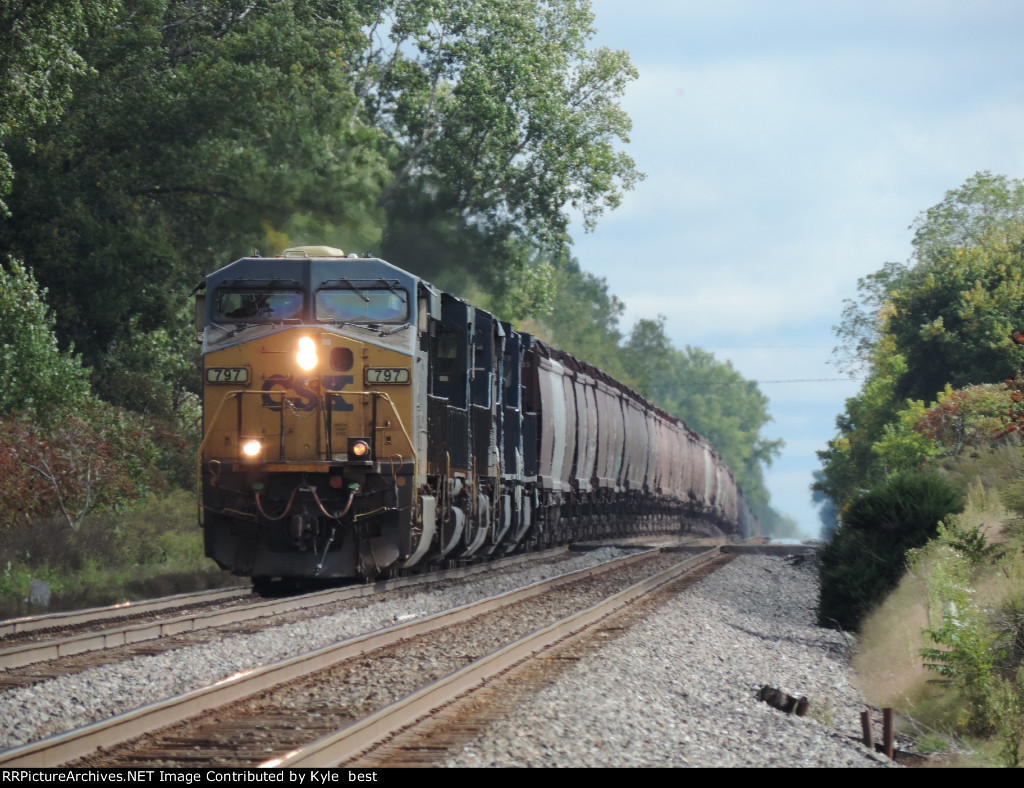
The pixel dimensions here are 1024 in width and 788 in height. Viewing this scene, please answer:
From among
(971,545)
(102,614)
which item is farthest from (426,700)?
(971,545)

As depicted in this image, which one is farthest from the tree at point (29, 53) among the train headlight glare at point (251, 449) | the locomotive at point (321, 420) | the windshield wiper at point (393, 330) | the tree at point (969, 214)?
the tree at point (969, 214)

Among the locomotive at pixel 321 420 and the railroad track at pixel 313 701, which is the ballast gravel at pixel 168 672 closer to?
the railroad track at pixel 313 701

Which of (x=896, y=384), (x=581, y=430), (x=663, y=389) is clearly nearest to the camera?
(x=581, y=430)

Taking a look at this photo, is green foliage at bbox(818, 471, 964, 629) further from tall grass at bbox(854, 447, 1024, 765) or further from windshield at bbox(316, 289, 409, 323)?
windshield at bbox(316, 289, 409, 323)

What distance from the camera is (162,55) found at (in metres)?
31.2

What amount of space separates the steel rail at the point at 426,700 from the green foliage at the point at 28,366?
12799 millimetres

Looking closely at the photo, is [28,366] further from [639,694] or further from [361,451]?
[639,694]

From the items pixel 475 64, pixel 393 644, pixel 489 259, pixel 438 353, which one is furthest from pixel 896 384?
pixel 393 644

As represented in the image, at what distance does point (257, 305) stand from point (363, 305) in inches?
52.2

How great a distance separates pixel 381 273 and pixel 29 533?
7945 millimetres

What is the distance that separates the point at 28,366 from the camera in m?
22.5

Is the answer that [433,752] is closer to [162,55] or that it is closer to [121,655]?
[121,655]

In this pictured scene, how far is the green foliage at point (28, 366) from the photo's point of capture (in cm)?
2234

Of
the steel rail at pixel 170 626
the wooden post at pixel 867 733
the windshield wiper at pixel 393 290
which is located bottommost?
the wooden post at pixel 867 733
